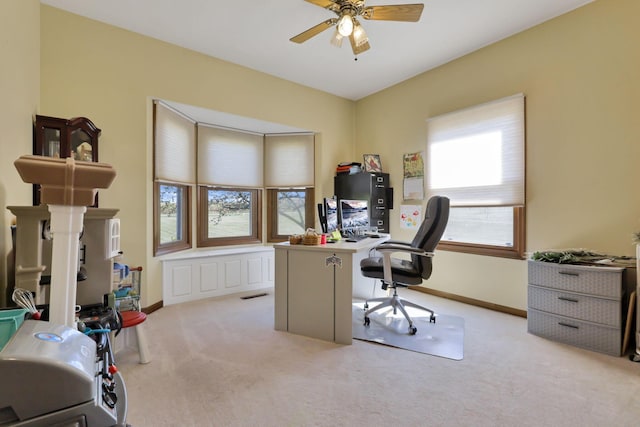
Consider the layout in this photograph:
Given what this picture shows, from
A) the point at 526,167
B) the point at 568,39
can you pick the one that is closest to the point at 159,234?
the point at 526,167

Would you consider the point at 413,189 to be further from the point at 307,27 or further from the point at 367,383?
the point at 367,383

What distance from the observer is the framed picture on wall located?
445cm

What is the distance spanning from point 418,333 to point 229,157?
334 cm

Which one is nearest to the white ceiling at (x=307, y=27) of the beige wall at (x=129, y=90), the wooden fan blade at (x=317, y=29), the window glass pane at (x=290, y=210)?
the beige wall at (x=129, y=90)

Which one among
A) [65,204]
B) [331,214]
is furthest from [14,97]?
[331,214]

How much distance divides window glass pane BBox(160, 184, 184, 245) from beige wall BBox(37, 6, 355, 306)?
39 centimetres

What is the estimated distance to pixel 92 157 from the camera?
2.63 metres

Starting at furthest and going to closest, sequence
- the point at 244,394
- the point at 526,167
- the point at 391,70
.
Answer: the point at 391,70 → the point at 526,167 → the point at 244,394

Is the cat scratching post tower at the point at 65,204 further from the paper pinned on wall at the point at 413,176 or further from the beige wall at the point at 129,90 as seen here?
the paper pinned on wall at the point at 413,176

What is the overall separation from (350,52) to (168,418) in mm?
3793

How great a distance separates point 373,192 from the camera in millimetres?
4188

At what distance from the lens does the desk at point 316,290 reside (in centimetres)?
246

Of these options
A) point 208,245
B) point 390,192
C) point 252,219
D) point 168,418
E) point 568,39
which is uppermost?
point 568,39

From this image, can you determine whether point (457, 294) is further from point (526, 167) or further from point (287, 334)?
point (287, 334)
